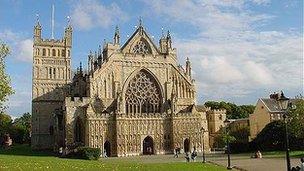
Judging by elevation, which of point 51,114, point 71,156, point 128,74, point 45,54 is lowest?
point 71,156

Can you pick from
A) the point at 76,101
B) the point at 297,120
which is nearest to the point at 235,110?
the point at 76,101

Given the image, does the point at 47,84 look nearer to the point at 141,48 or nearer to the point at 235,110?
the point at 141,48

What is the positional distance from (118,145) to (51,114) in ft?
75.8

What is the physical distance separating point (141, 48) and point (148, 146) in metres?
18.2

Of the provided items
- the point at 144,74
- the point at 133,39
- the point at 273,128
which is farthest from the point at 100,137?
the point at 273,128

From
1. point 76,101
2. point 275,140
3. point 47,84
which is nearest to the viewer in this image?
point 275,140

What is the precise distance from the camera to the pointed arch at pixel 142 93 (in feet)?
240

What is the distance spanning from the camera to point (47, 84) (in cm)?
8500

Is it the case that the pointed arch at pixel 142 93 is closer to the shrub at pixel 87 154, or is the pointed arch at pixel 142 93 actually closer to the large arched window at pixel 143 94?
the large arched window at pixel 143 94

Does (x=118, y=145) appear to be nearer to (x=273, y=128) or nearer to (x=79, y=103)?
(x=79, y=103)

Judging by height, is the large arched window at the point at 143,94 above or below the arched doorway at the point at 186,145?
above

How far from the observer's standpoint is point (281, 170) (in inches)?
1309

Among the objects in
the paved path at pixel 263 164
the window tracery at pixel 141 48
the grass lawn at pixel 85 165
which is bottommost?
the paved path at pixel 263 164

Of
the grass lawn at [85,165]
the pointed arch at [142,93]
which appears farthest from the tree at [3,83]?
the pointed arch at [142,93]
